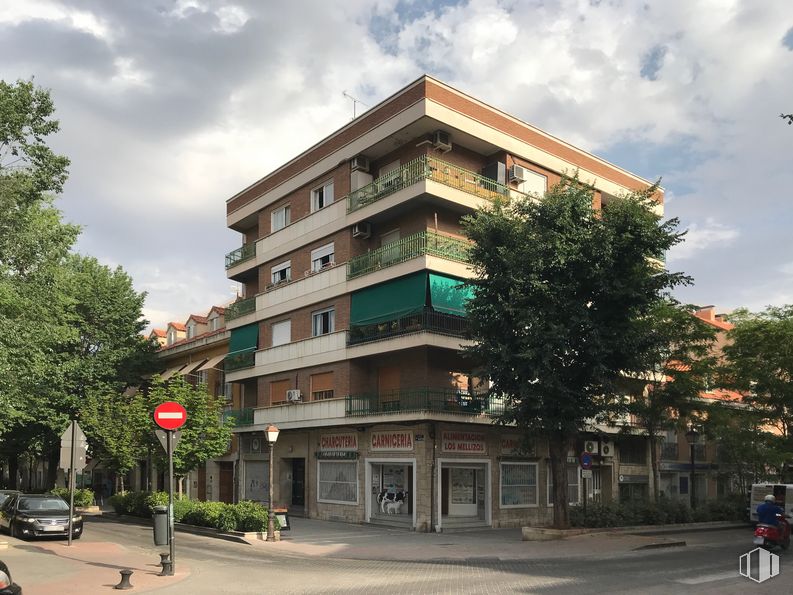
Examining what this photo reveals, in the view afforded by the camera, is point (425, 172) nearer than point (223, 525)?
No

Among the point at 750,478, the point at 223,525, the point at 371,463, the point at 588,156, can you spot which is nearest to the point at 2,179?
the point at 223,525

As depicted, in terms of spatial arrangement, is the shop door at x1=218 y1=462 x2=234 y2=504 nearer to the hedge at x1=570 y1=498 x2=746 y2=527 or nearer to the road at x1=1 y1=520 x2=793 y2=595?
the road at x1=1 y1=520 x2=793 y2=595

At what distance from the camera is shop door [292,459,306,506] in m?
34.1

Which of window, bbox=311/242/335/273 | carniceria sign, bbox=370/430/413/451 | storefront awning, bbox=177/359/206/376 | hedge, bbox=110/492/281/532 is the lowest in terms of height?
hedge, bbox=110/492/281/532

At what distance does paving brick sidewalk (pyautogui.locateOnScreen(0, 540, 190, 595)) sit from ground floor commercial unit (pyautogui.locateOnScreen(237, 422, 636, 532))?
10.5m

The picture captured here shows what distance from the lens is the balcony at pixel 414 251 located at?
1077 inches

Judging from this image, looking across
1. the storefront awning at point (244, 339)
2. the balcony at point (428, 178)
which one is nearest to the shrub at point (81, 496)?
the storefront awning at point (244, 339)

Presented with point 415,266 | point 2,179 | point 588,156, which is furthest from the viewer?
point 588,156

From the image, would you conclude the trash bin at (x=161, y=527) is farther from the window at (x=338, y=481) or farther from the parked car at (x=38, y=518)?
the window at (x=338, y=481)

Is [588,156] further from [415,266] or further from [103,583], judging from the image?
[103,583]

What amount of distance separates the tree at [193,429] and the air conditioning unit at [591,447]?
48.6ft

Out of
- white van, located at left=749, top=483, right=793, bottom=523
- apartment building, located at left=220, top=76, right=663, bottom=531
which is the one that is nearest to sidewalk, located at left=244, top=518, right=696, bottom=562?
apartment building, located at left=220, top=76, right=663, bottom=531

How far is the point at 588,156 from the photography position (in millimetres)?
34062

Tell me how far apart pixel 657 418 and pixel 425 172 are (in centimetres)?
1324
